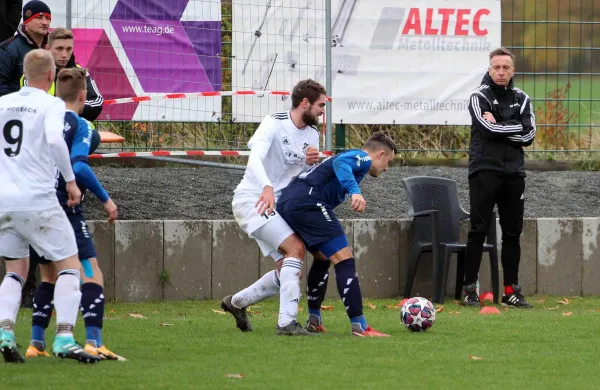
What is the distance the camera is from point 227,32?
45.0 ft

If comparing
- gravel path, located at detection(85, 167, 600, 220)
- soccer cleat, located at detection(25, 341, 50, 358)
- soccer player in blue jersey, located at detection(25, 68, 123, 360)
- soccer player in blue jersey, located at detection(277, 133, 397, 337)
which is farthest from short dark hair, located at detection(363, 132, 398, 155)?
gravel path, located at detection(85, 167, 600, 220)

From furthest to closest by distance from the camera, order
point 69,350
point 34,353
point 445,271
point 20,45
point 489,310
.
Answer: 1. point 445,271
2. point 489,310
3. point 20,45
4. point 34,353
5. point 69,350

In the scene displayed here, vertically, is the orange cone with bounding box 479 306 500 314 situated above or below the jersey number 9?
below

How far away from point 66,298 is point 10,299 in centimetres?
37

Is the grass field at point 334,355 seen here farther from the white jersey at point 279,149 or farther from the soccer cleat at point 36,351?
the white jersey at point 279,149

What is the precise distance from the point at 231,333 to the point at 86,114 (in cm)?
260

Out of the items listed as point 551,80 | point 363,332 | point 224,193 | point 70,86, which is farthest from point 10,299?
point 551,80

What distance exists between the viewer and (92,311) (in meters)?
7.46

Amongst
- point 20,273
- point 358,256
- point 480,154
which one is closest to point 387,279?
point 358,256

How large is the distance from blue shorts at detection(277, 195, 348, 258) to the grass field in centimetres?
68

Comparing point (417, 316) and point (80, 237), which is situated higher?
point (80, 237)

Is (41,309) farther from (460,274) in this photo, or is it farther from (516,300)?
(460,274)

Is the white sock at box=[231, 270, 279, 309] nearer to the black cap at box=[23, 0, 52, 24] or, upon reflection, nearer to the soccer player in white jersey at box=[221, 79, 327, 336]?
the soccer player in white jersey at box=[221, 79, 327, 336]

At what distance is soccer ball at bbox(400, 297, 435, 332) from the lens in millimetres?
9188
